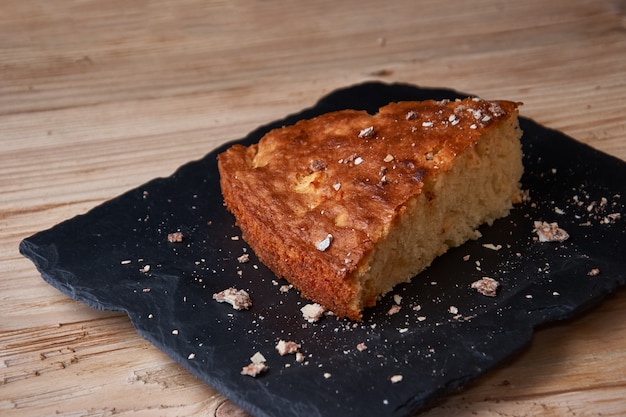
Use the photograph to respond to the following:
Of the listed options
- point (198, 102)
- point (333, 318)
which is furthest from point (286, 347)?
point (198, 102)

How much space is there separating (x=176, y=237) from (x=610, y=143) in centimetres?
219

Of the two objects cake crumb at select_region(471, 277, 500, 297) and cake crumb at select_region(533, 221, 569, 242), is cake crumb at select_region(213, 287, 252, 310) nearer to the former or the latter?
cake crumb at select_region(471, 277, 500, 297)

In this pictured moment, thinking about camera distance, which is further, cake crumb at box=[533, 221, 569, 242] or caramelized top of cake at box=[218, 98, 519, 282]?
cake crumb at box=[533, 221, 569, 242]

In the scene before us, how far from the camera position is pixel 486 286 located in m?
3.52

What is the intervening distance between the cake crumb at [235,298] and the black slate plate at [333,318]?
27 mm

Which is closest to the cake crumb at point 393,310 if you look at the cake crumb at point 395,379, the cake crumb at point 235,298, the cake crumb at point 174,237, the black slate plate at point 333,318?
the black slate plate at point 333,318

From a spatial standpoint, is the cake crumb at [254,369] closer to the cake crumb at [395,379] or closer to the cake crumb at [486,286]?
the cake crumb at [395,379]

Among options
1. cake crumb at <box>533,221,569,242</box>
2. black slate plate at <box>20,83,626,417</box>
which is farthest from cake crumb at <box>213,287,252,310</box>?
cake crumb at <box>533,221,569,242</box>

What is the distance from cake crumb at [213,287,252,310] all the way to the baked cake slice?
20cm

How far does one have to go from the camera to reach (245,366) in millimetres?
3197

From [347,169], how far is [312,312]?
613 millimetres

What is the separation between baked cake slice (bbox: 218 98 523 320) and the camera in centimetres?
346

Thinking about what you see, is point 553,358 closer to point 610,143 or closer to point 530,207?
point 530,207

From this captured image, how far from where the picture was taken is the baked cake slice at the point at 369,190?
136 inches
